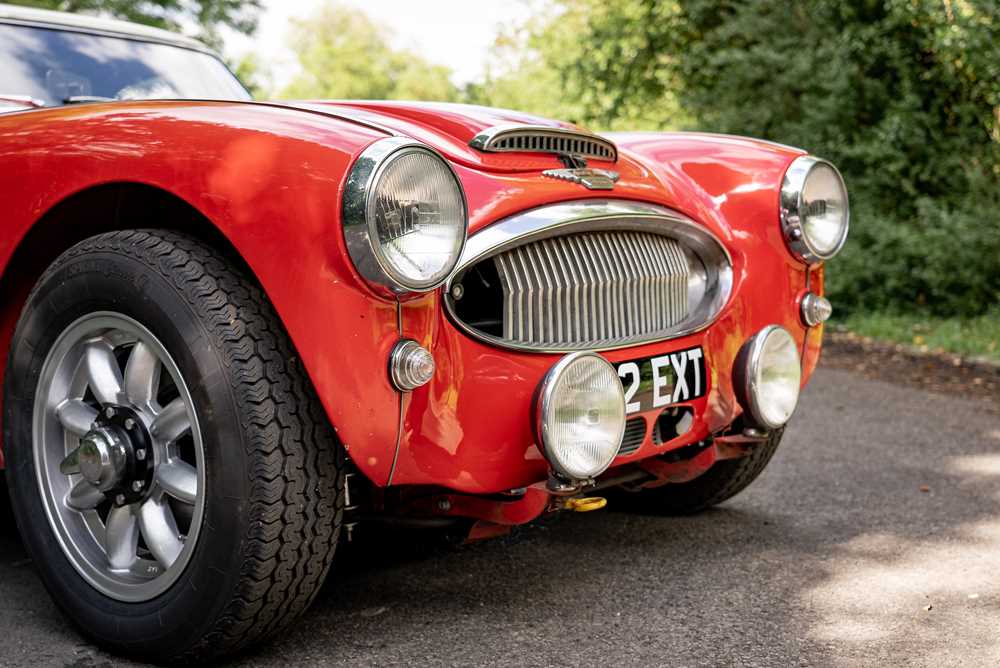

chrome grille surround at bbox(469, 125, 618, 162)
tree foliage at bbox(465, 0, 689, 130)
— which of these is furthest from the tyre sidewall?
tree foliage at bbox(465, 0, 689, 130)

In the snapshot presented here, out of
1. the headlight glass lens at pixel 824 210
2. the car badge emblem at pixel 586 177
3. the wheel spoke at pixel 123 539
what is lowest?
the wheel spoke at pixel 123 539

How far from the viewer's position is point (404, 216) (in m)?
2.11

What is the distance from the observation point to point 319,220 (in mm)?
2072

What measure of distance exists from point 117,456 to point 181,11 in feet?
49.8

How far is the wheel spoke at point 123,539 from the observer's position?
242 cm

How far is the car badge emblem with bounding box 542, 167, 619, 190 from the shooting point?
8.34 ft

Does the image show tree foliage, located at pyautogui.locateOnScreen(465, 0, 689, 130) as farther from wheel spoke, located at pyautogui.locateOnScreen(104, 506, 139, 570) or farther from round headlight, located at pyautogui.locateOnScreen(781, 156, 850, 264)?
wheel spoke, located at pyautogui.locateOnScreen(104, 506, 139, 570)

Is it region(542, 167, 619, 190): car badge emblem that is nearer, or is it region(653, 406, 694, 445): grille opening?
region(542, 167, 619, 190): car badge emblem

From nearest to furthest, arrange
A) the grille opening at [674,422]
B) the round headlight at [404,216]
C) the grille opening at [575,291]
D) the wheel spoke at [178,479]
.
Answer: the round headlight at [404,216] < the wheel spoke at [178,479] < the grille opening at [575,291] < the grille opening at [674,422]

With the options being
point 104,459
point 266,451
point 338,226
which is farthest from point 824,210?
point 104,459

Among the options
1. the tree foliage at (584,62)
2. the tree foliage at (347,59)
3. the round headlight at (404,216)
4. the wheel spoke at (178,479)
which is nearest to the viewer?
the round headlight at (404,216)

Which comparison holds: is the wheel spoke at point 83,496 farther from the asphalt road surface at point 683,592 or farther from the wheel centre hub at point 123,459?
the asphalt road surface at point 683,592

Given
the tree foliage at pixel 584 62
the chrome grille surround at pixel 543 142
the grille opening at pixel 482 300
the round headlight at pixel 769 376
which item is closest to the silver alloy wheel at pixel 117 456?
the grille opening at pixel 482 300

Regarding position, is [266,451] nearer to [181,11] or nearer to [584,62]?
[584,62]
